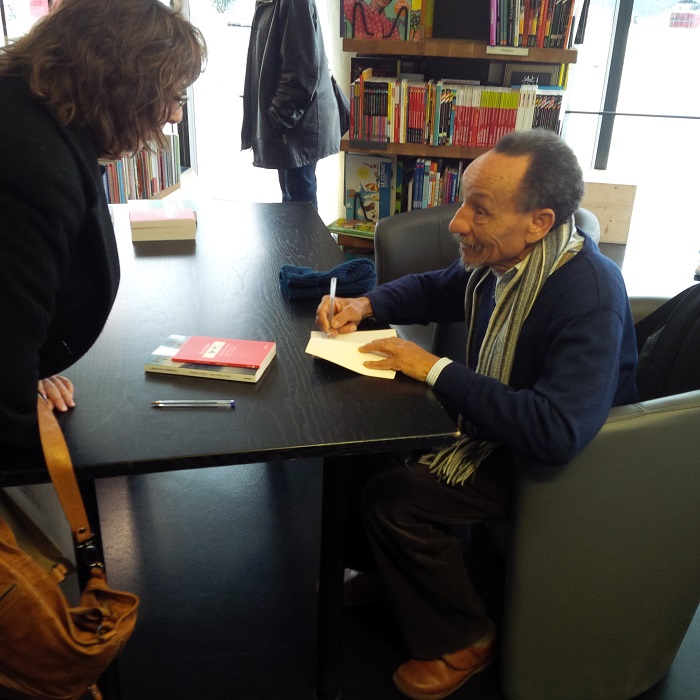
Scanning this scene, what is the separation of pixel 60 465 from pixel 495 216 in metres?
0.96

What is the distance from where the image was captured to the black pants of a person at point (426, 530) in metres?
1.49

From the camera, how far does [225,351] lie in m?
1.39

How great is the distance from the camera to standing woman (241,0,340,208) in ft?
10.8

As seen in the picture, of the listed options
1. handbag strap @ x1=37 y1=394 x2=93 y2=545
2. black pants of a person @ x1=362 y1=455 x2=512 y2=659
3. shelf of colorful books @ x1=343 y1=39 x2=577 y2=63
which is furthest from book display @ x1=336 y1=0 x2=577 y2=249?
handbag strap @ x1=37 y1=394 x2=93 y2=545

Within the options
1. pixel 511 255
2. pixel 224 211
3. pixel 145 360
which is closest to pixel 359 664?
pixel 145 360

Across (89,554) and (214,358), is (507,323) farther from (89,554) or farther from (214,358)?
(89,554)

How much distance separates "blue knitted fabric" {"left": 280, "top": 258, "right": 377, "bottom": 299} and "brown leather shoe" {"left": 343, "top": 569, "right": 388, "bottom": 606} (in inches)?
29.4

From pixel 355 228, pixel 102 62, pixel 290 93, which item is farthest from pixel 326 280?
pixel 355 228

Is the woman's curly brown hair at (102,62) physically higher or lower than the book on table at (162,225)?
higher

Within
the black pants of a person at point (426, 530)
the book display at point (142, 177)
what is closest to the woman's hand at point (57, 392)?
the black pants of a person at point (426, 530)

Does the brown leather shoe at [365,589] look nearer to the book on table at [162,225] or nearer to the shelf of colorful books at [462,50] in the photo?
the book on table at [162,225]

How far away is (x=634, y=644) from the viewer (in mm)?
1524

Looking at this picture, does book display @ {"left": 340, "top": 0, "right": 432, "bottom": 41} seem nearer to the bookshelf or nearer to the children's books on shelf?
the bookshelf

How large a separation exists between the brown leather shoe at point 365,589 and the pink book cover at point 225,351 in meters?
0.77
